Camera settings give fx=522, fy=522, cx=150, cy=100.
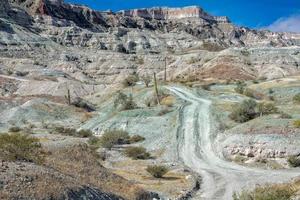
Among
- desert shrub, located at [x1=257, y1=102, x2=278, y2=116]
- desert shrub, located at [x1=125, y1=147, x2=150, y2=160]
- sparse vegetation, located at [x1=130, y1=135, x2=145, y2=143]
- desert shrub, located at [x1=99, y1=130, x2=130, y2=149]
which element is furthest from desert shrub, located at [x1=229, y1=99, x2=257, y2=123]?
desert shrub, located at [x1=125, y1=147, x2=150, y2=160]

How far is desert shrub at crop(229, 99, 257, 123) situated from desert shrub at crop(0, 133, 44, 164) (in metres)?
33.6

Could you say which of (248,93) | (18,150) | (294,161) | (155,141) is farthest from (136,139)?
(18,150)

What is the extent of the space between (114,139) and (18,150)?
32.4 m

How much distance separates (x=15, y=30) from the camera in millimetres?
177500

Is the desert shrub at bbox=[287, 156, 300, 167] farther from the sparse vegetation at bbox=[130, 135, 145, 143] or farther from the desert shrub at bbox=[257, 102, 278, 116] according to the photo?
the sparse vegetation at bbox=[130, 135, 145, 143]

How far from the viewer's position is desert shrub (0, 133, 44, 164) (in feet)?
70.1

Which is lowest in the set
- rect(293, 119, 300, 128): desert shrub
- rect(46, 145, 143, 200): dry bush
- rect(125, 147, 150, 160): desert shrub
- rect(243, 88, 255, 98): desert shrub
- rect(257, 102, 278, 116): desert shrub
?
rect(125, 147, 150, 160): desert shrub

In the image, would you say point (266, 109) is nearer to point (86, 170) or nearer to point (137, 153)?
point (137, 153)

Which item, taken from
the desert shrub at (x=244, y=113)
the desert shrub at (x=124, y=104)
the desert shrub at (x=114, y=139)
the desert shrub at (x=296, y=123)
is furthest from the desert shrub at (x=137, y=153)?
the desert shrub at (x=124, y=104)

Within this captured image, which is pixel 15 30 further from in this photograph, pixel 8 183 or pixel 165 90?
pixel 8 183

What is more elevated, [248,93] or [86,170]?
[248,93]

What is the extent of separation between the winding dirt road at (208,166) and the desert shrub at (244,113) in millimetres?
2964

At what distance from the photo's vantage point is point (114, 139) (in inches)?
2153

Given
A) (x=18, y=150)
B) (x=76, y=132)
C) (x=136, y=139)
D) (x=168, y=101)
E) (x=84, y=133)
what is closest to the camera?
(x=18, y=150)
